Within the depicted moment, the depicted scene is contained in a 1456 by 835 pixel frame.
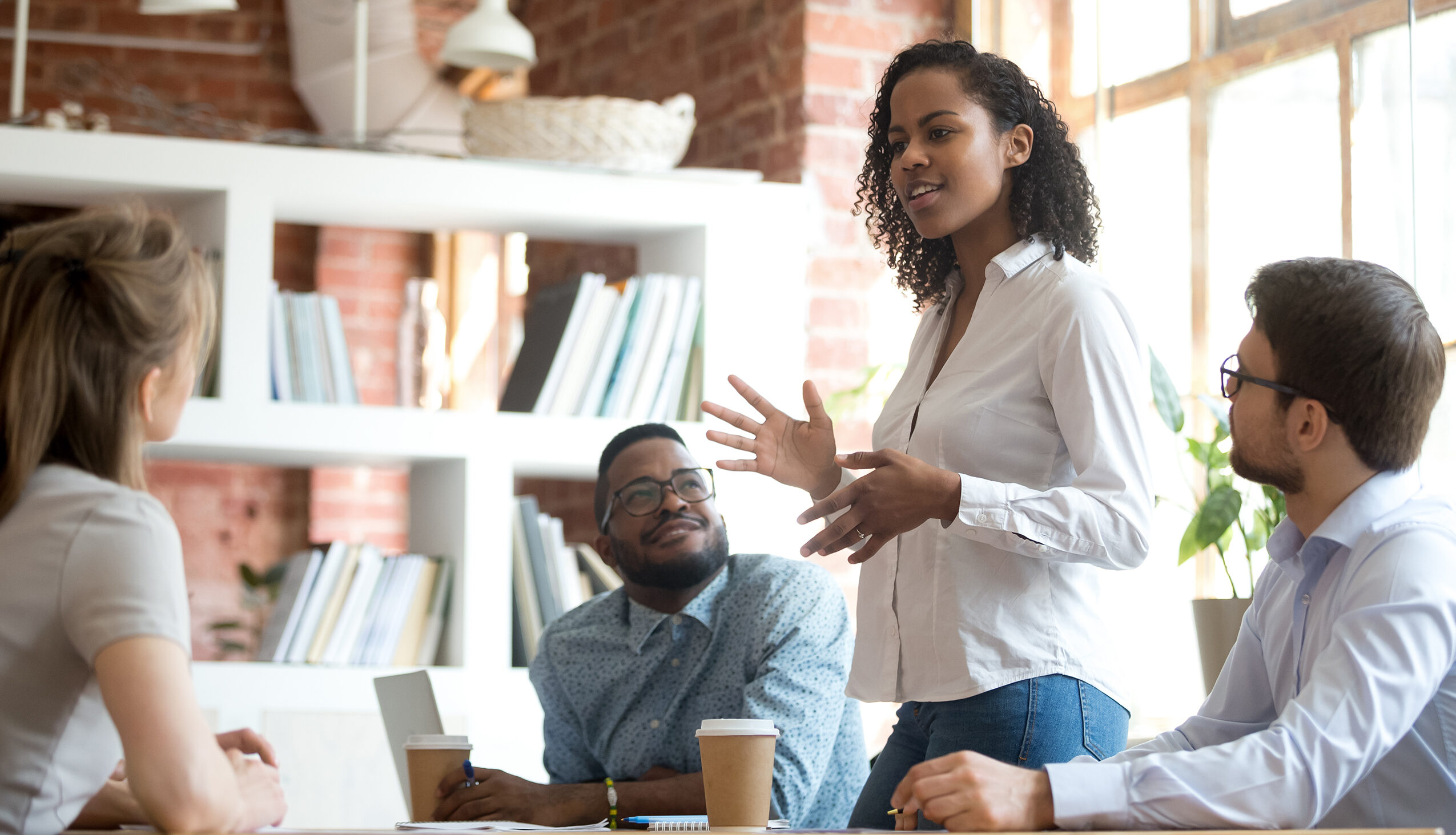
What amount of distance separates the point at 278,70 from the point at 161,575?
459cm

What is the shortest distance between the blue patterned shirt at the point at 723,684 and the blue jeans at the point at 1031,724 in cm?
38

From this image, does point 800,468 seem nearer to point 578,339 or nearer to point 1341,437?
point 1341,437

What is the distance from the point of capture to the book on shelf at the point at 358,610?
2895 millimetres

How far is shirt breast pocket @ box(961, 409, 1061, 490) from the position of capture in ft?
5.32

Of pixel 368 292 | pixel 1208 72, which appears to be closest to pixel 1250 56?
pixel 1208 72

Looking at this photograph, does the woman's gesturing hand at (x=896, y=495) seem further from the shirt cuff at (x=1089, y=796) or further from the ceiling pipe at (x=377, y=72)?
the ceiling pipe at (x=377, y=72)

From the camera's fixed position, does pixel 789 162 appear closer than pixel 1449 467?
No

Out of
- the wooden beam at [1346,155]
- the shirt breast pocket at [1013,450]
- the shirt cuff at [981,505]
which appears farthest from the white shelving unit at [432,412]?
the shirt cuff at [981,505]

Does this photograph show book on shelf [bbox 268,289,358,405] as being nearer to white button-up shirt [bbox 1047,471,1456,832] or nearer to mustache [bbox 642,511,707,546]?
mustache [bbox 642,511,707,546]

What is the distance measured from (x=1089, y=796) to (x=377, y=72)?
13.6ft

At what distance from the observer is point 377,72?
479 centimetres

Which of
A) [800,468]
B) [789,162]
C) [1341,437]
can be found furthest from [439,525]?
[1341,437]

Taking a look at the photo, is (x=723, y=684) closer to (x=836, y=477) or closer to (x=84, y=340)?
(x=836, y=477)

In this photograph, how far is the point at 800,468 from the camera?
69.4 inches
